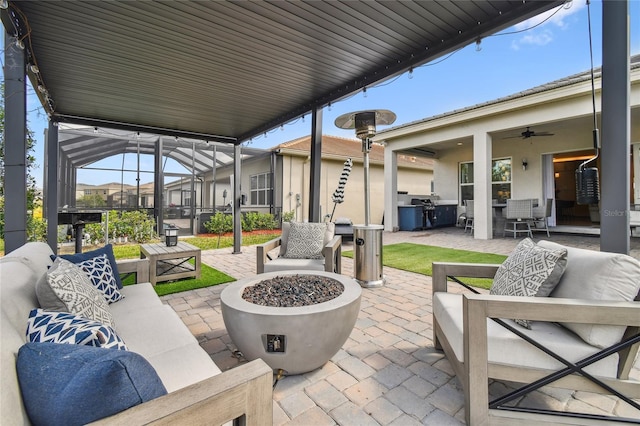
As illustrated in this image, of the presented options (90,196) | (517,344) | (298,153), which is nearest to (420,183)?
(298,153)

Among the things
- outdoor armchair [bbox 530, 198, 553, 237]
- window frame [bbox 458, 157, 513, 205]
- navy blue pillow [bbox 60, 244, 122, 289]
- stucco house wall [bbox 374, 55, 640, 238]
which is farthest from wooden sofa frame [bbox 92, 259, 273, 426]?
window frame [bbox 458, 157, 513, 205]

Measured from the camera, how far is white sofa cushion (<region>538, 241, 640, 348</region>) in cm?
140

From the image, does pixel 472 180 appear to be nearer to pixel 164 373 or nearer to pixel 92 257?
pixel 92 257

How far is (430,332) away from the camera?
263 cm

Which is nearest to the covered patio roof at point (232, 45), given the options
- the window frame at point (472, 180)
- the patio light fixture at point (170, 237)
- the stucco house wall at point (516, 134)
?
the patio light fixture at point (170, 237)

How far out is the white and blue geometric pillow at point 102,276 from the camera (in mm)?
2174

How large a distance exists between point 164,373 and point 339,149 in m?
11.9

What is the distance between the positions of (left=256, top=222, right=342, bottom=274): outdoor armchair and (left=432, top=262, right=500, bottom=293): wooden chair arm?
1.35 meters

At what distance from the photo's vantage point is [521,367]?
4.83 ft

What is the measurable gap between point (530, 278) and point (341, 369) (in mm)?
1321

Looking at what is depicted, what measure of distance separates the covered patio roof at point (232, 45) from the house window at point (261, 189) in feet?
22.6

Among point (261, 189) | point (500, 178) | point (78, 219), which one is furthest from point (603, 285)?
point (261, 189)

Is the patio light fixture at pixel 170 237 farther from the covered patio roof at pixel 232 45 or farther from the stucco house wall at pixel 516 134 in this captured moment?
the stucco house wall at pixel 516 134

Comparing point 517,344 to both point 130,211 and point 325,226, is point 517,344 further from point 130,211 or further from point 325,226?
point 130,211
